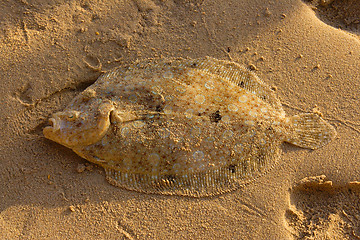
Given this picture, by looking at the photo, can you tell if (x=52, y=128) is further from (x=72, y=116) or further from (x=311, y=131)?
(x=311, y=131)

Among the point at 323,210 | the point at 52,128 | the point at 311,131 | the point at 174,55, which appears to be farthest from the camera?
the point at 174,55

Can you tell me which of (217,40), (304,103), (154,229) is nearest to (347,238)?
(304,103)

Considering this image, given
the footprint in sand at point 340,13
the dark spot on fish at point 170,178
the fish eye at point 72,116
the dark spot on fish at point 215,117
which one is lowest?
the dark spot on fish at point 170,178

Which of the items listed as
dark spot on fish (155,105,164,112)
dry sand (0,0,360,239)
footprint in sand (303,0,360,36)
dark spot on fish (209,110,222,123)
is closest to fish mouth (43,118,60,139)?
dry sand (0,0,360,239)

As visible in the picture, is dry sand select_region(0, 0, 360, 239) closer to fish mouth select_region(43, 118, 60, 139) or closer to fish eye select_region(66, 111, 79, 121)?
fish mouth select_region(43, 118, 60, 139)

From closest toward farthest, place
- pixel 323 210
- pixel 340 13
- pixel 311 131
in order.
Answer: pixel 323 210, pixel 311 131, pixel 340 13

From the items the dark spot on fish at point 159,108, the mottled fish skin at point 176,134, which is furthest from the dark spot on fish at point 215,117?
the dark spot on fish at point 159,108

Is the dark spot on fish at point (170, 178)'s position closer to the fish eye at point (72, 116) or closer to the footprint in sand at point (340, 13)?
the fish eye at point (72, 116)

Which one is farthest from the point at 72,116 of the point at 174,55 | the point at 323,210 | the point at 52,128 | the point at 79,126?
the point at 323,210
